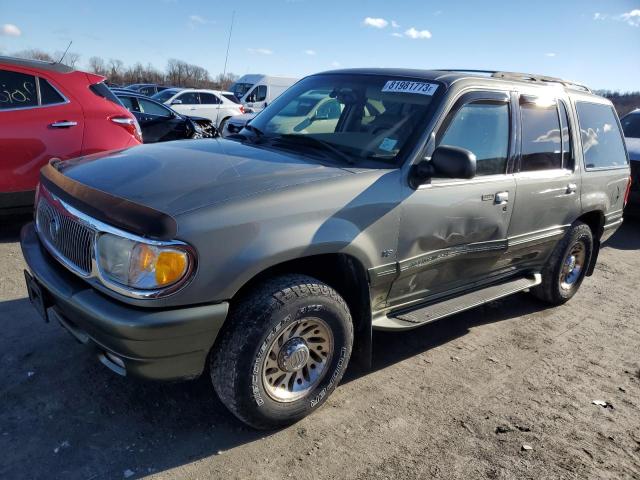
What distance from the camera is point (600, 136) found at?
15.9 ft

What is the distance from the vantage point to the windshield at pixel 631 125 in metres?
9.71

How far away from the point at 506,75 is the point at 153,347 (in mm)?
3272

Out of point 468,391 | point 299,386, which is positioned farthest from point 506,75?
point 299,386

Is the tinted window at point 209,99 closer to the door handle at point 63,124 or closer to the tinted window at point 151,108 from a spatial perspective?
the tinted window at point 151,108

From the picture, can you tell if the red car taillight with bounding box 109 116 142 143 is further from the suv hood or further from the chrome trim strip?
the chrome trim strip

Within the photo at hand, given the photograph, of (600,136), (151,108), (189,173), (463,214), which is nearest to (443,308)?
(463,214)

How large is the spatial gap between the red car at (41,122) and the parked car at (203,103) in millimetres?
11418

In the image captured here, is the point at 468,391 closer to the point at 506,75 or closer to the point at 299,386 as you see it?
the point at 299,386

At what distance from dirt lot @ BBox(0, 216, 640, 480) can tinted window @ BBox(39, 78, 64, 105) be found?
212 cm

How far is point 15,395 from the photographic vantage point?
2.87 metres

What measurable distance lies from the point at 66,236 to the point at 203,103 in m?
15.9

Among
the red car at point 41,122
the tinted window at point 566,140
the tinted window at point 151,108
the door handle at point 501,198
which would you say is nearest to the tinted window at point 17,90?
the red car at point 41,122

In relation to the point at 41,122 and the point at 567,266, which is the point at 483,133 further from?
the point at 41,122

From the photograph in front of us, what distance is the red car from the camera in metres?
4.97
